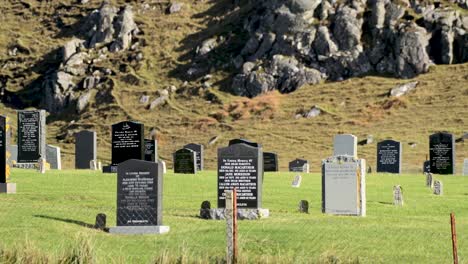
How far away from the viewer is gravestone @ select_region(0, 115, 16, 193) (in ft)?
91.9

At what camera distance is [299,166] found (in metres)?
53.6

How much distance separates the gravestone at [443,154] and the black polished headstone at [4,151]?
27.8 meters

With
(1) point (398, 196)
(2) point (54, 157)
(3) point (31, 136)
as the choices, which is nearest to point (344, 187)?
(1) point (398, 196)

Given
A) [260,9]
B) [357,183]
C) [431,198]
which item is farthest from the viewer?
[260,9]

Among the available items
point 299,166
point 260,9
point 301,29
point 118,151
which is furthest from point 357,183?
point 260,9

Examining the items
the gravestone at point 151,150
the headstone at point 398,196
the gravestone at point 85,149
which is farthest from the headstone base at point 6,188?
the gravestone at point 85,149

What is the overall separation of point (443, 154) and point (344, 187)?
24601mm

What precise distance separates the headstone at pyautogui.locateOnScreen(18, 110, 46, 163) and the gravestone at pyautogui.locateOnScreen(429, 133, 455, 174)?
2191 centimetres

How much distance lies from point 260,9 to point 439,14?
74.0 feet

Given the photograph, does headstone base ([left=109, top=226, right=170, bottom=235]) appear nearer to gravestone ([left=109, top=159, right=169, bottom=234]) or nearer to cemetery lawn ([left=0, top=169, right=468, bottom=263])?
gravestone ([left=109, top=159, right=169, bottom=234])

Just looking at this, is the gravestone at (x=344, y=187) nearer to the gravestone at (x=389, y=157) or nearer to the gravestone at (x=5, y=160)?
the gravestone at (x=5, y=160)

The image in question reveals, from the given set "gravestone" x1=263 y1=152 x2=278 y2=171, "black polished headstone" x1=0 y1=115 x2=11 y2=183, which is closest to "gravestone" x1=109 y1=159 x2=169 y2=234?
"black polished headstone" x1=0 y1=115 x2=11 y2=183

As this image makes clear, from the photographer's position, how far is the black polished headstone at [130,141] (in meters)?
36.8

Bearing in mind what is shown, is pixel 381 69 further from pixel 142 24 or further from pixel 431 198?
pixel 431 198
